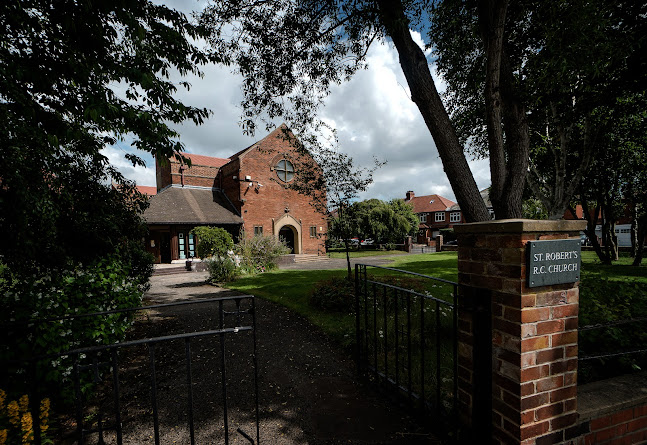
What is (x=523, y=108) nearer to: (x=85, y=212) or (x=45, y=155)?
(x=45, y=155)

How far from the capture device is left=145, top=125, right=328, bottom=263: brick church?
1966 cm

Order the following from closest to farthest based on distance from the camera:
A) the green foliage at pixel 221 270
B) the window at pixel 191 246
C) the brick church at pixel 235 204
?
the green foliage at pixel 221 270
the brick church at pixel 235 204
the window at pixel 191 246

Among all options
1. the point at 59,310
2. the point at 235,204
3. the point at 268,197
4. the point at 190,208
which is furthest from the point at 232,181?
the point at 59,310

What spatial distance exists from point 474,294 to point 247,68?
643 cm

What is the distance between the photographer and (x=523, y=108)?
488 centimetres

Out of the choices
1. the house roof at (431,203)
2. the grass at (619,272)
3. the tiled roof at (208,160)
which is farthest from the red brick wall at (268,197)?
the house roof at (431,203)

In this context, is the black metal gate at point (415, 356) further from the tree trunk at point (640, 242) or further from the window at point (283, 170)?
the window at point (283, 170)

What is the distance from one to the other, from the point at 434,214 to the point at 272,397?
54903mm

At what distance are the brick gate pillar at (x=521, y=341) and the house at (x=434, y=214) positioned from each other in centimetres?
4839

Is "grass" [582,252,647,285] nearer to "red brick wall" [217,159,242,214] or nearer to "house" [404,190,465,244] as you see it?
"red brick wall" [217,159,242,214]

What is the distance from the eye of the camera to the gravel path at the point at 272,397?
8.95ft

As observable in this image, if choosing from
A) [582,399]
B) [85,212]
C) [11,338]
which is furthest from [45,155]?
[582,399]

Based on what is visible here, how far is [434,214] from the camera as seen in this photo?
177 ft

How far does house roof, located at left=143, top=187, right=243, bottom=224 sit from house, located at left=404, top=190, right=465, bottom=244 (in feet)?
116
